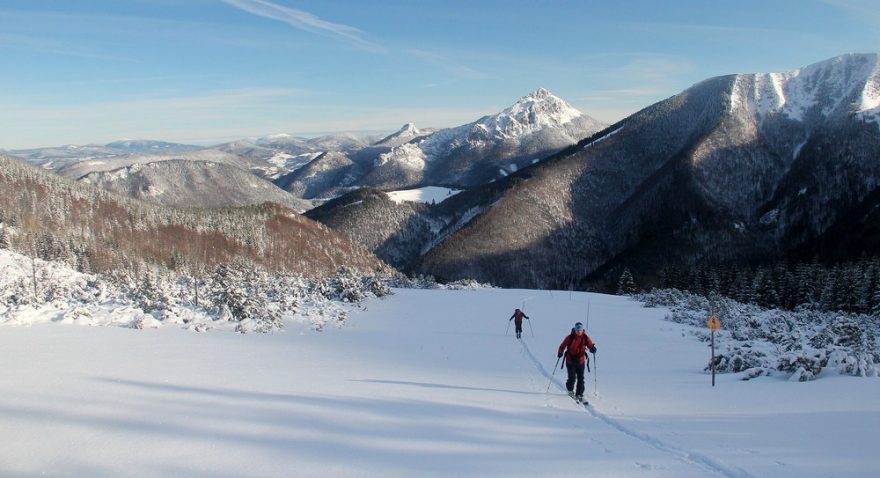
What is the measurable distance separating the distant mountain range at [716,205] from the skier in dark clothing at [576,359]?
126 metres

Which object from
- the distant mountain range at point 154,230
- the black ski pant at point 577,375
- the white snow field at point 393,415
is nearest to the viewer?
the white snow field at point 393,415

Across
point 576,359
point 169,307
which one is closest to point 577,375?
point 576,359

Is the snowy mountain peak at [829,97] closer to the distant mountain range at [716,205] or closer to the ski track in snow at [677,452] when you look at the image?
the distant mountain range at [716,205]

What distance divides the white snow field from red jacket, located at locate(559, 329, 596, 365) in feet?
2.89

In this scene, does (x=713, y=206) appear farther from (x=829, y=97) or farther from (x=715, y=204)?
(x=829, y=97)

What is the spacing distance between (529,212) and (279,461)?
173 meters

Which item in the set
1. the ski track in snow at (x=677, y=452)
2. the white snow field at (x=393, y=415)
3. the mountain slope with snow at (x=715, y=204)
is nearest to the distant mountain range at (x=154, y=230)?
the mountain slope with snow at (x=715, y=204)

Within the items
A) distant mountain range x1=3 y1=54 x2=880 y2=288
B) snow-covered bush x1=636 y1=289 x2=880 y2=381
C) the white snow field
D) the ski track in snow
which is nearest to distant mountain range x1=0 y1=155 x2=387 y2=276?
distant mountain range x1=3 y1=54 x2=880 y2=288

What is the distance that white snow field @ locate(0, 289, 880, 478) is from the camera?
21.5 ft

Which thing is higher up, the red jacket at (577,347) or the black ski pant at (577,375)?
the red jacket at (577,347)

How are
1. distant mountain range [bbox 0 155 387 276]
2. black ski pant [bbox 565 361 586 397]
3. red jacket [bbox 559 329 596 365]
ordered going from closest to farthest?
black ski pant [bbox 565 361 586 397], red jacket [bbox 559 329 596 365], distant mountain range [bbox 0 155 387 276]

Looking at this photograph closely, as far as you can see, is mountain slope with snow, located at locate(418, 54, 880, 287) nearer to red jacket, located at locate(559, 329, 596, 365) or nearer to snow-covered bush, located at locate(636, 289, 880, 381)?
snow-covered bush, located at locate(636, 289, 880, 381)

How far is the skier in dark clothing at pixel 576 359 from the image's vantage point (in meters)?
11.3

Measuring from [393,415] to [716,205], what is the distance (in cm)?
17327
